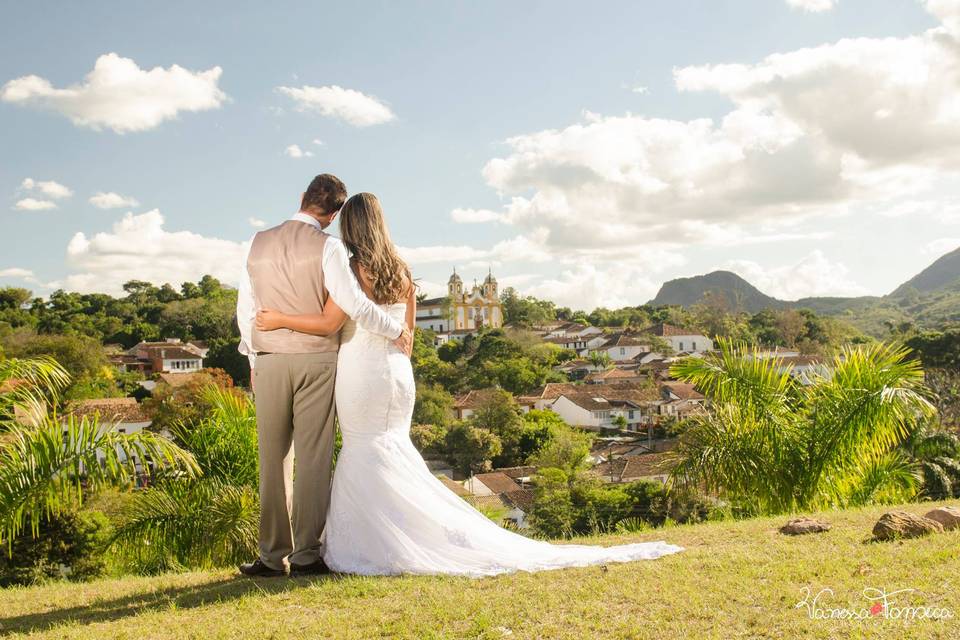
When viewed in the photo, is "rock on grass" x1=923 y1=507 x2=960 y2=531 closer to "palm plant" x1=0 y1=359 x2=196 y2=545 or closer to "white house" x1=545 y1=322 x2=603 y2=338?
"palm plant" x1=0 y1=359 x2=196 y2=545

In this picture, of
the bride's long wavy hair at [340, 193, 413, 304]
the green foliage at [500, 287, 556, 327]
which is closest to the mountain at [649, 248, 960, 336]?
the green foliage at [500, 287, 556, 327]

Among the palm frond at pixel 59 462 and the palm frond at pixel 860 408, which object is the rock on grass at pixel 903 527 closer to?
the palm frond at pixel 860 408

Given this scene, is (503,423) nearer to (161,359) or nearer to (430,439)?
(430,439)

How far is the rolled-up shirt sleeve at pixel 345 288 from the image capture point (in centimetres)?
367

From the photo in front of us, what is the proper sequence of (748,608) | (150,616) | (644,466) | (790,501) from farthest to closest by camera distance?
1. (644,466)
2. (790,501)
3. (150,616)
4. (748,608)

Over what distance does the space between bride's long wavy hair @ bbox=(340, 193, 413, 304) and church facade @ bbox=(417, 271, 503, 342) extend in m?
94.9

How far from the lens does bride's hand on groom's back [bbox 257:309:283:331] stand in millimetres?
3701

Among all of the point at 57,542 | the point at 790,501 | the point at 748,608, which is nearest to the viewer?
the point at 748,608

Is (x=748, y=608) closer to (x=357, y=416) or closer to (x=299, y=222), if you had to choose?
(x=357, y=416)

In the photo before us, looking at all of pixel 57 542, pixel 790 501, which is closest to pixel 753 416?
pixel 790 501

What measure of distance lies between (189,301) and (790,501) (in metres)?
73.5

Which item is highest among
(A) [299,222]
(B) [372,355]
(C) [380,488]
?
(A) [299,222]

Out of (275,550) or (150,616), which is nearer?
(150,616)

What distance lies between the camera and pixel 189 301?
7344 centimetres
